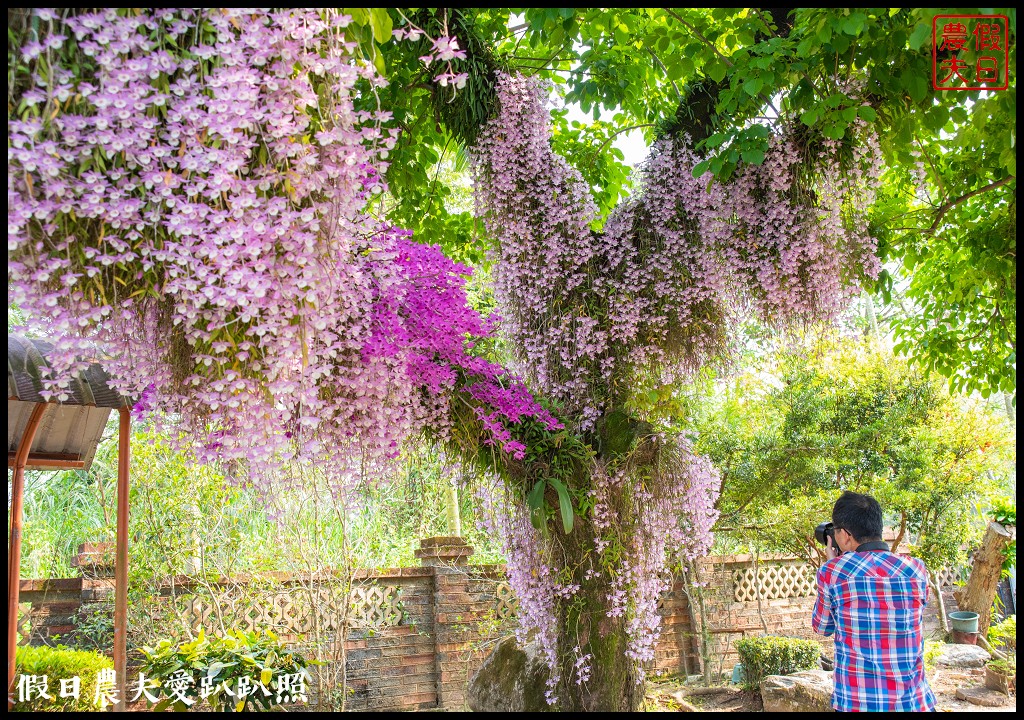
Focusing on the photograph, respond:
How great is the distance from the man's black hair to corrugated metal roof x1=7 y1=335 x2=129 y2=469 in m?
2.94

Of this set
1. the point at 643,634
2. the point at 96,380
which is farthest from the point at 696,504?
the point at 96,380

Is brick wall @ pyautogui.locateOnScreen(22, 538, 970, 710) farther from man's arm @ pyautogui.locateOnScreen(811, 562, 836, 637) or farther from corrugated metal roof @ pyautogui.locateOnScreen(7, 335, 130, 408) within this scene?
man's arm @ pyautogui.locateOnScreen(811, 562, 836, 637)

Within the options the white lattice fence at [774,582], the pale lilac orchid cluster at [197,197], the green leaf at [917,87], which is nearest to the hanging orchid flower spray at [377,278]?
the pale lilac orchid cluster at [197,197]

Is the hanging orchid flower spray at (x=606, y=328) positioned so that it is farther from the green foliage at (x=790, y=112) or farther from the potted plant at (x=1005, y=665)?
the potted plant at (x=1005, y=665)

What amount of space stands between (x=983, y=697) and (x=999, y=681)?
214 millimetres

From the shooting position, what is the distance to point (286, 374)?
1.93 meters

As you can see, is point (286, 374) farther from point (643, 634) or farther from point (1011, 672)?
point (1011, 672)

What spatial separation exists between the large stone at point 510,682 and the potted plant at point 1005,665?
3.79 metres

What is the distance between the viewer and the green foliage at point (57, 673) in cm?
354

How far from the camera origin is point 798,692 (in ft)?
17.2

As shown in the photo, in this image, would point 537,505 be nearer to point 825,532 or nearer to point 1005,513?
point 825,532

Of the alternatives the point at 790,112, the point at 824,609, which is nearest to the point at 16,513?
the point at 824,609

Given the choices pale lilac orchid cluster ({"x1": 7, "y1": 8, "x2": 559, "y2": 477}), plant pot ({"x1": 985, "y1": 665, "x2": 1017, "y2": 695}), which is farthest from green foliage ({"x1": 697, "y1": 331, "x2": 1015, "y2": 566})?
pale lilac orchid cluster ({"x1": 7, "y1": 8, "x2": 559, "y2": 477})

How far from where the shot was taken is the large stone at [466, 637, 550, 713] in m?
4.43
